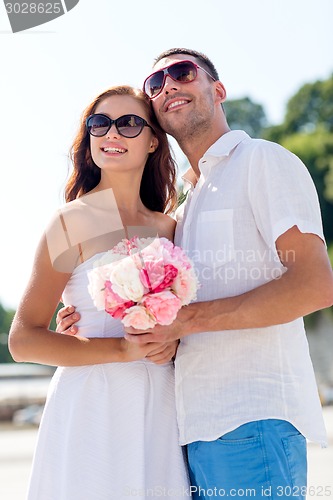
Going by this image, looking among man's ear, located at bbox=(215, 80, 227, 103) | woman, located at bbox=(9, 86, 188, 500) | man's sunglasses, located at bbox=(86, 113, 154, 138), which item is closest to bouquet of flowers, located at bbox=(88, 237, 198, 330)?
woman, located at bbox=(9, 86, 188, 500)

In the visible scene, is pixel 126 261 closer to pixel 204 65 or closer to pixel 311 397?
pixel 311 397

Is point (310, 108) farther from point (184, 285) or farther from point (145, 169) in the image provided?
point (184, 285)

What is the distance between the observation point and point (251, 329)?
359cm

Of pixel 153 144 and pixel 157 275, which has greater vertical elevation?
pixel 153 144

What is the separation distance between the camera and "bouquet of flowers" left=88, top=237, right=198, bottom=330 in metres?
3.25

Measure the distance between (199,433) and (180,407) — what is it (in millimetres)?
166

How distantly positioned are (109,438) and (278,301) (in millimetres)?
1027

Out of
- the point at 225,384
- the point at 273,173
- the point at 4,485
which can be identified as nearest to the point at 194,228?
the point at 273,173

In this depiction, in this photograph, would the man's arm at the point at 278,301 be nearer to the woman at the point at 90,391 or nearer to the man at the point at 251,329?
the man at the point at 251,329

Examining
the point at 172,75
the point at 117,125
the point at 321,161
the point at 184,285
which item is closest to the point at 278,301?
the point at 184,285

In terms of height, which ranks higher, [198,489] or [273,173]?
[273,173]

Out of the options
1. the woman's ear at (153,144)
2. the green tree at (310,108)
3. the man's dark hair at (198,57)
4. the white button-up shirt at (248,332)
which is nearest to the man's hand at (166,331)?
the white button-up shirt at (248,332)

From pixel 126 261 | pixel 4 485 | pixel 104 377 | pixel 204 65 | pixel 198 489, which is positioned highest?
pixel 204 65

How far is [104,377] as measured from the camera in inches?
146
